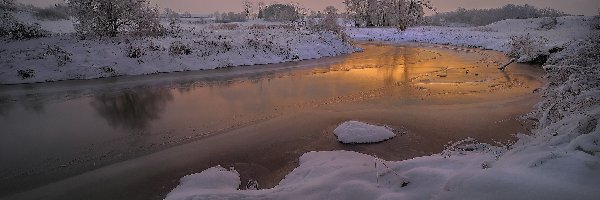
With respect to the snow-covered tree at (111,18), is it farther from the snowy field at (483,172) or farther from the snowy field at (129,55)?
the snowy field at (483,172)

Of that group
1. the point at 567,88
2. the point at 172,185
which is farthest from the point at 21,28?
the point at 567,88

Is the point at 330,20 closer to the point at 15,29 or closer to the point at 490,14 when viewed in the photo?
the point at 15,29

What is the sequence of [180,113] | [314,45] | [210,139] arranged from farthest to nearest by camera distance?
[314,45], [180,113], [210,139]

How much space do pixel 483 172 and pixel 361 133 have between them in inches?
203

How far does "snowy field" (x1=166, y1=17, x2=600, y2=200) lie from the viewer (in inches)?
143

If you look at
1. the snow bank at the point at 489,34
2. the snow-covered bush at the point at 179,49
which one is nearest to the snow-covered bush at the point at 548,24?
the snow bank at the point at 489,34

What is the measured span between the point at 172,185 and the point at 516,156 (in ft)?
19.5

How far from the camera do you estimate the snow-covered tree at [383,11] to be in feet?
208

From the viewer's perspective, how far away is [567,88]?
631 cm

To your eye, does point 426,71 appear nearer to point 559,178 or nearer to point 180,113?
point 180,113

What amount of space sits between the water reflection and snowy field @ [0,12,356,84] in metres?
5.02

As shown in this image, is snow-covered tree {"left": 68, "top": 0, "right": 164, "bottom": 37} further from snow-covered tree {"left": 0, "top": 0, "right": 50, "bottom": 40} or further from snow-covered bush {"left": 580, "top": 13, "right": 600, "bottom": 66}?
snow-covered bush {"left": 580, "top": 13, "right": 600, "bottom": 66}

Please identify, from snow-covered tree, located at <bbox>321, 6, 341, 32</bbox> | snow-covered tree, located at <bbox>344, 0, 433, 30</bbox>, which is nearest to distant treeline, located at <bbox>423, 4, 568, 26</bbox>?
snow-covered tree, located at <bbox>344, 0, 433, 30</bbox>

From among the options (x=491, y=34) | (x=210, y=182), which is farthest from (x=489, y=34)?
(x=210, y=182)
